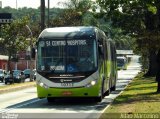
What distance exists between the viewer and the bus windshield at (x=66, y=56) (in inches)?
883

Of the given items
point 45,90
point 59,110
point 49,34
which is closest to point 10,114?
point 59,110

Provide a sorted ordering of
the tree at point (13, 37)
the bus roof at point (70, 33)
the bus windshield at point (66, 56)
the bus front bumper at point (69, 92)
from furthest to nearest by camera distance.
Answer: the tree at point (13, 37), the bus roof at point (70, 33), the bus windshield at point (66, 56), the bus front bumper at point (69, 92)

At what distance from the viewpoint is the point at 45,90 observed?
73.5 ft

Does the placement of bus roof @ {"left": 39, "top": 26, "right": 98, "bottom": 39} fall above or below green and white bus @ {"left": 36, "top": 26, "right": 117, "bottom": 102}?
above

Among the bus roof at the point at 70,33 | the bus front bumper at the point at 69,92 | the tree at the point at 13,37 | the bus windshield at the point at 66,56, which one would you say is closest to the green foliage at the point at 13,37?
the tree at the point at 13,37

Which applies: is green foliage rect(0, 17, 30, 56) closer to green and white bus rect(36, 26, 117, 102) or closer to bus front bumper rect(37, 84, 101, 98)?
green and white bus rect(36, 26, 117, 102)

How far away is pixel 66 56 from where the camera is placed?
74.0 feet

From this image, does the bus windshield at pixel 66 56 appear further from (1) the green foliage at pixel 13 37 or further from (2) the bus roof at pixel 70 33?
(1) the green foliage at pixel 13 37

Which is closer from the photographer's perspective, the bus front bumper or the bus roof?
the bus front bumper

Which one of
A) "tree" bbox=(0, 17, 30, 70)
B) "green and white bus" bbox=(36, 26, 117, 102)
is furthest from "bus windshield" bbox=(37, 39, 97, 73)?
"tree" bbox=(0, 17, 30, 70)

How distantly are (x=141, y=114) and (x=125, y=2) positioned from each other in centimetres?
1056

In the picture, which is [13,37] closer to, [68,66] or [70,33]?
[70,33]

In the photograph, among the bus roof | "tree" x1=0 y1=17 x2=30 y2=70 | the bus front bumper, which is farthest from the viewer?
"tree" x1=0 y1=17 x2=30 y2=70

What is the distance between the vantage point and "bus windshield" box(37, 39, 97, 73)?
2242 centimetres
